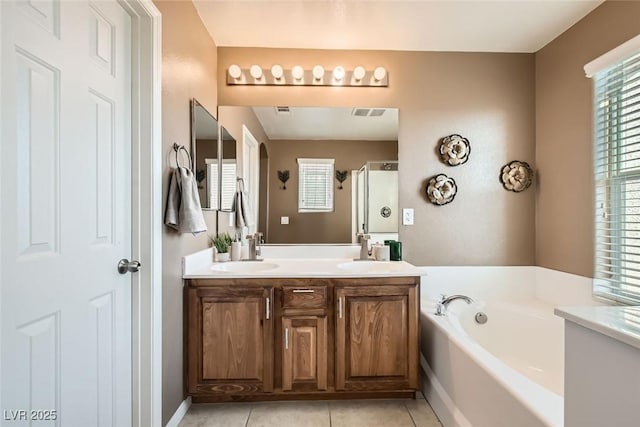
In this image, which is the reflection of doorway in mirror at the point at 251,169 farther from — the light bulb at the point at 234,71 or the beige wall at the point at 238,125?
the light bulb at the point at 234,71

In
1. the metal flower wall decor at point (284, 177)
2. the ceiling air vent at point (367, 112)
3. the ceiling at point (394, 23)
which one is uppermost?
the ceiling at point (394, 23)

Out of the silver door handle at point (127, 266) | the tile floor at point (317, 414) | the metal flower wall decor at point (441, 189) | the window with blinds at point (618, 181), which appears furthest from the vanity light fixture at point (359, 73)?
the tile floor at point (317, 414)

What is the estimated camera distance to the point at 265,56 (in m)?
2.60

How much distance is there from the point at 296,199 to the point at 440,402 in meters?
1.63

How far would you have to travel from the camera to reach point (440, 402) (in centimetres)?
198

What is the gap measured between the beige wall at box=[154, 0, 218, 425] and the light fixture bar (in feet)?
1.46

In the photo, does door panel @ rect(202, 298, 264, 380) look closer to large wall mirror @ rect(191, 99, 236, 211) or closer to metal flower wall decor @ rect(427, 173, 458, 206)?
large wall mirror @ rect(191, 99, 236, 211)

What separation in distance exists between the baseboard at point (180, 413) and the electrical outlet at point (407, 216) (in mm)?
1872

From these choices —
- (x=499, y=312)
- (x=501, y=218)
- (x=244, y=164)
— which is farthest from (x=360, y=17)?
(x=499, y=312)

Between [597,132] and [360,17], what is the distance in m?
1.62

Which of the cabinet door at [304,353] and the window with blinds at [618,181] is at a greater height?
the window with blinds at [618,181]

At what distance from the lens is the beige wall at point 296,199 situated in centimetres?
264

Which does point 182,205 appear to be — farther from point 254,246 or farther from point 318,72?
point 318,72

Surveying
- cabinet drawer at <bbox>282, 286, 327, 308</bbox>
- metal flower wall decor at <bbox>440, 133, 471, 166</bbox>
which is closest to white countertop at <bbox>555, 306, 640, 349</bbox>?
cabinet drawer at <bbox>282, 286, 327, 308</bbox>
